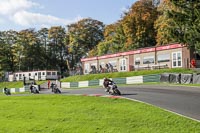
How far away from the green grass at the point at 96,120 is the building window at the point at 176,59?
28.9 metres

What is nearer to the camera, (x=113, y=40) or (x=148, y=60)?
(x=148, y=60)

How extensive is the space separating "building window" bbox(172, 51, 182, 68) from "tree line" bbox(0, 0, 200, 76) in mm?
12318

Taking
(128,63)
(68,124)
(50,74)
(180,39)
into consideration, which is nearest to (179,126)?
(68,124)

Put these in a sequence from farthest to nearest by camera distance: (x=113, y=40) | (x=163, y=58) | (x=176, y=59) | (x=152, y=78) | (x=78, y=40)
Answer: (x=78, y=40), (x=113, y=40), (x=163, y=58), (x=176, y=59), (x=152, y=78)

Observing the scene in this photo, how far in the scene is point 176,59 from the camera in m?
53.3

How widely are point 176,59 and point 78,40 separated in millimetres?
58924

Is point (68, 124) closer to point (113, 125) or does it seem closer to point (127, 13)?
point (113, 125)

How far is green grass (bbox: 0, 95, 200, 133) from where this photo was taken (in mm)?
16734

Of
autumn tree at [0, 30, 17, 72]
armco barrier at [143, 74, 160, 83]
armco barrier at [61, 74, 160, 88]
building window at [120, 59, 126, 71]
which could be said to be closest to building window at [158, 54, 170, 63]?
building window at [120, 59, 126, 71]

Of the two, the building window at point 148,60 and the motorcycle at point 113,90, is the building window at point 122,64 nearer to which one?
the building window at point 148,60

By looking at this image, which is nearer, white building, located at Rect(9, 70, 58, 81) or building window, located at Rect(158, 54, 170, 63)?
building window, located at Rect(158, 54, 170, 63)

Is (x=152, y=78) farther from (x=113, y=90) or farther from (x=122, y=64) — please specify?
(x=122, y=64)

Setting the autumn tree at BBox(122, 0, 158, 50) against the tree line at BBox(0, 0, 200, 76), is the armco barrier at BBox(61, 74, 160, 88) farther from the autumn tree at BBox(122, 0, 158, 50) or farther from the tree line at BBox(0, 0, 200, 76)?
the autumn tree at BBox(122, 0, 158, 50)

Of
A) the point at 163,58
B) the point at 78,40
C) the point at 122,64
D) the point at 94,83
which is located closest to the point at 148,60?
the point at 163,58
